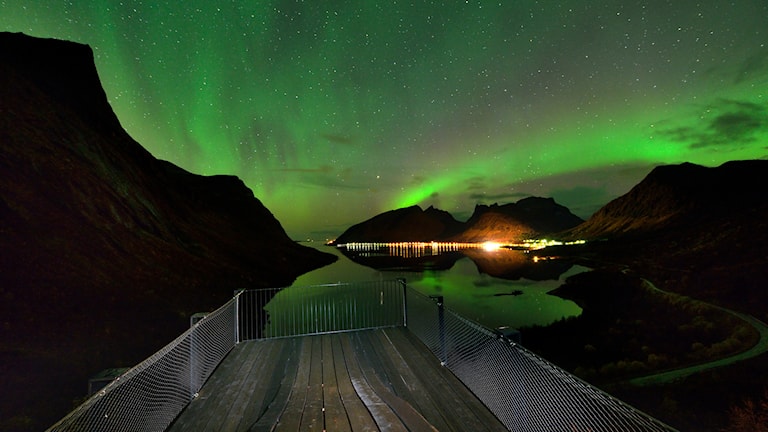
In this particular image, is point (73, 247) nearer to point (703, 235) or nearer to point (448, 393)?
point (448, 393)

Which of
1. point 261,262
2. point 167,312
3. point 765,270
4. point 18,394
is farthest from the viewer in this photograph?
point 261,262

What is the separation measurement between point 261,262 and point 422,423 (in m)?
76.7

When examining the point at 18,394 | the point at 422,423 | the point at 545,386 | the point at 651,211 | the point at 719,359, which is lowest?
the point at 719,359

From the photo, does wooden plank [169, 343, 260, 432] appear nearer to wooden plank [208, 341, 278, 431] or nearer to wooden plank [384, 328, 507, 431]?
wooden plank [208, 341, 278, 431]

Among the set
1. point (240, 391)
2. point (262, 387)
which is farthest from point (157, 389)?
point (262, 387)

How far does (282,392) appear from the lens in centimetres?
651

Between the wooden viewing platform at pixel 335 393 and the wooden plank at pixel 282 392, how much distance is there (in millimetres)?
15

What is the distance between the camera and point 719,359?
27.3 metres

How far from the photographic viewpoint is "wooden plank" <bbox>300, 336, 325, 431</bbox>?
528 cm

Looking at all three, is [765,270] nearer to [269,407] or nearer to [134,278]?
[269,407]

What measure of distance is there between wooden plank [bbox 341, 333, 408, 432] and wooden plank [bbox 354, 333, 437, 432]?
78 millimetres

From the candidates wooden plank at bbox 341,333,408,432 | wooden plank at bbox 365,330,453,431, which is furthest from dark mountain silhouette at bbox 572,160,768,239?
wooden plank at bbox 341,333,408,432

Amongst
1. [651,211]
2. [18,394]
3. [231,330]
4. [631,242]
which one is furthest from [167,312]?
[651,211]

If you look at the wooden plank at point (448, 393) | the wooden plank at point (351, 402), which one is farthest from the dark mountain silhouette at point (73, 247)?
the wooden plank at point (448, 393)
